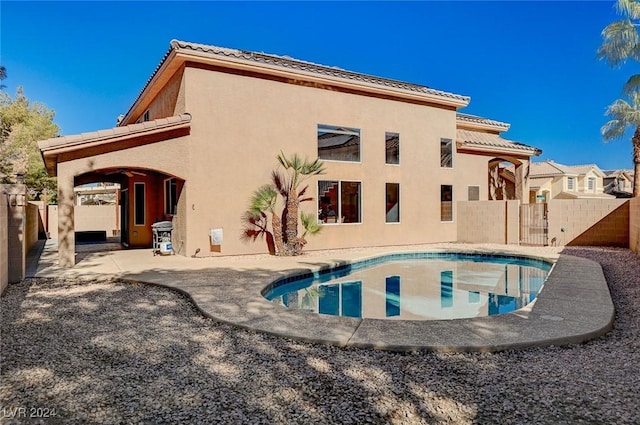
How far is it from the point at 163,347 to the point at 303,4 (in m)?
19.3

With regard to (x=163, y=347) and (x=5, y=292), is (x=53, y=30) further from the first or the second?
(x=163, y=347)

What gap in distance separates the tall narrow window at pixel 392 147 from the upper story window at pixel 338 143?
1.57 m

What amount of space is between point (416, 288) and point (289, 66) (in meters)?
9.23

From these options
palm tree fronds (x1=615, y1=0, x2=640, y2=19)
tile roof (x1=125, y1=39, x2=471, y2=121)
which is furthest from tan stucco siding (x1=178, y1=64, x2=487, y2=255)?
palm tree fronds (x1=615, y1=0, x2=640, y2=19)

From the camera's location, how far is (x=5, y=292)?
7797 mm

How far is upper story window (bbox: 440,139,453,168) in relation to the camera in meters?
18.6

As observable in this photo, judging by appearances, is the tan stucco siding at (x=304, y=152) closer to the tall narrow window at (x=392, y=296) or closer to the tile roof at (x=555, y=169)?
the tall narrow window at (x=392, y=296)

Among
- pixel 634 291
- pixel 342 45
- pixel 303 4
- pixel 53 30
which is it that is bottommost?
pixel 634 291

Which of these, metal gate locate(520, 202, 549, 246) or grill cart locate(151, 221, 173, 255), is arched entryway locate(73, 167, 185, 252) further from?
metal gate locate(520, 202, 549, 246)

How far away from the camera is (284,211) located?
14.4 meters

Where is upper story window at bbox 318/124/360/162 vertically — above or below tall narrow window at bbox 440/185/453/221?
above

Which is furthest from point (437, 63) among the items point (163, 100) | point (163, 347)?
point (163, 347)

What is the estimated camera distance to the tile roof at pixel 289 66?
12398mm

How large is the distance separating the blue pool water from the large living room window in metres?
2.67
